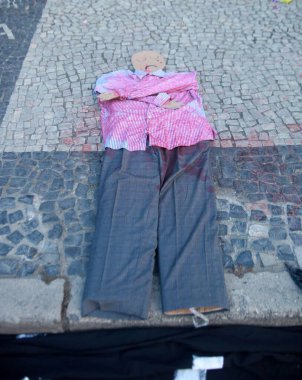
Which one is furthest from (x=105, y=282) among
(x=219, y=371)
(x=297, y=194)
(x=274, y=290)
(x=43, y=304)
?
(x=297, y=194)

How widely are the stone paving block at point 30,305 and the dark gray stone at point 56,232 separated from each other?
0.44 meters

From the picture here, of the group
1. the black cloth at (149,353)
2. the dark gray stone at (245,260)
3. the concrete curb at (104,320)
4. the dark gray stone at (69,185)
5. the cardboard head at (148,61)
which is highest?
the cardboard head at (148,61)

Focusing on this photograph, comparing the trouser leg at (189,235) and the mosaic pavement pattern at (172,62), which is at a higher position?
the mosaic pavement pattern at (172,62)

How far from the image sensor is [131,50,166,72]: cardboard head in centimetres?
502

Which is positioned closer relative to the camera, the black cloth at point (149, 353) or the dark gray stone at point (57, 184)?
the black cloth at point (149, 353)

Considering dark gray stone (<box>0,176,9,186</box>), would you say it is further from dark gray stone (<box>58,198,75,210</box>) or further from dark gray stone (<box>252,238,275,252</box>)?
dark gray stone (<box>252,238,275,252</box>)

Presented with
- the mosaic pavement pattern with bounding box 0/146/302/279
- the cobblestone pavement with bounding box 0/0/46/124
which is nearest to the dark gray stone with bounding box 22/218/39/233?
the mosaic pavement pattern with bounding box 0/146/302/279

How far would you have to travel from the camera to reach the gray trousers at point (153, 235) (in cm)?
290

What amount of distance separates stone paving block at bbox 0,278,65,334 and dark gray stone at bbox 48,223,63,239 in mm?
443

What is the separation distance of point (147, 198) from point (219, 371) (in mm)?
1486

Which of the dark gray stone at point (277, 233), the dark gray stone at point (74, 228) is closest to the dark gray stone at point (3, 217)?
the dark gray stone at point (74, 228)

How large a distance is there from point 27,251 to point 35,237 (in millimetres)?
148

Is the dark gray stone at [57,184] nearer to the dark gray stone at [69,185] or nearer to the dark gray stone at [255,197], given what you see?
the dark gray stone at [69,185]

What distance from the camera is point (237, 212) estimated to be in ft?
11.8
